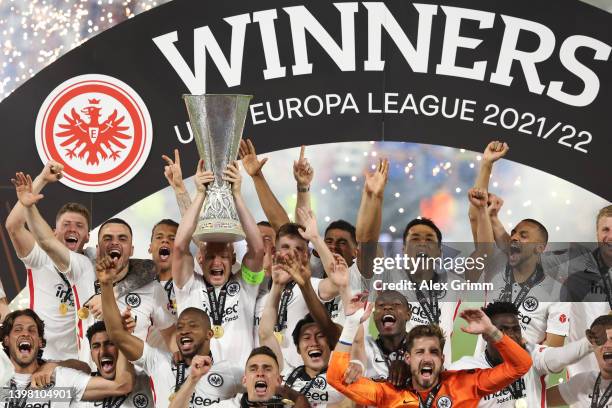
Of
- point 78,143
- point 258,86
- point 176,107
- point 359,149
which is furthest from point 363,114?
point 78,143

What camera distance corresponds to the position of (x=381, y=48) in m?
7.07

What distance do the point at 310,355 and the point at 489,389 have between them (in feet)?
3.34

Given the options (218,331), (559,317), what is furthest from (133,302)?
(559,317)

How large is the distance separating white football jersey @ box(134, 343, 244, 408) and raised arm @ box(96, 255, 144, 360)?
2.4 inches

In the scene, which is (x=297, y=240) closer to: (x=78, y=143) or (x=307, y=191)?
(x=307, y=191)

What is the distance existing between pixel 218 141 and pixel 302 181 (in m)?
0.55

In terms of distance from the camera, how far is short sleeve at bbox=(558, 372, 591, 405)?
6711 millimetres

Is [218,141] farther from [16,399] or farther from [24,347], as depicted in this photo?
[16,399]

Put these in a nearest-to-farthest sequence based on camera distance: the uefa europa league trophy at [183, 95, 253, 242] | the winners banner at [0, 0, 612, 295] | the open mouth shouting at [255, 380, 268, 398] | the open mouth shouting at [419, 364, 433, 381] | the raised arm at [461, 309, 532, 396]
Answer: the raised arm at [461, 309, 532, 396], the open mouth shouting at [419, 364, 433, 381], the open mouth shouting at [255, 380, 268, 398], the uefa europa league trophy at [183, 95, 253, 242], the winners banner at [0, 0, 612, 295]

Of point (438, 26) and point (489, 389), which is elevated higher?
point (438, 26)

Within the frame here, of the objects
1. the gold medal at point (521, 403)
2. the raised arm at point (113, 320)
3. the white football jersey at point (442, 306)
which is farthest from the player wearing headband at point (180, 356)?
the gold medal at point (521, 403)

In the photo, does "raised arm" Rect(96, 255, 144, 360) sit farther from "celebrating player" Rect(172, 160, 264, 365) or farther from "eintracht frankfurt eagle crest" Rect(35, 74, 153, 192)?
"eintracht frankfurt eagle crest" Rect(35, 74, 153, 192)

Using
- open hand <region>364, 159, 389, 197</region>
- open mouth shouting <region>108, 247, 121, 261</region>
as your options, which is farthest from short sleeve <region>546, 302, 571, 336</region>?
open mouth shouting <region>108, 247, 121, 261</region>

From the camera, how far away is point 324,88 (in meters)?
7.12
